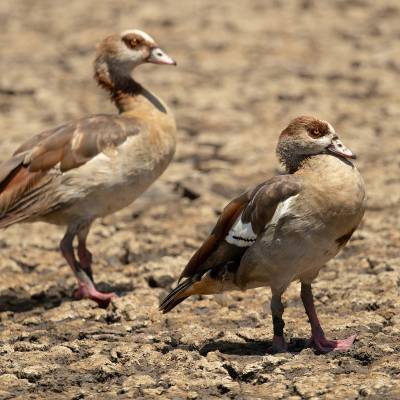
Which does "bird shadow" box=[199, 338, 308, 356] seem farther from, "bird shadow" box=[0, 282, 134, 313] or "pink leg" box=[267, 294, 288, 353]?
"bird shadow" box=[0, 282, 134, 313]

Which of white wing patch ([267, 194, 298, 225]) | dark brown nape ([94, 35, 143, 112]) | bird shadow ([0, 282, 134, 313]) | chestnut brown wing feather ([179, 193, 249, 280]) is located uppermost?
dark brown nape ([94, 35, 143, 112])

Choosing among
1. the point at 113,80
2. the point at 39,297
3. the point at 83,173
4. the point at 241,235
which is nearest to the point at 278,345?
the point at 241,235

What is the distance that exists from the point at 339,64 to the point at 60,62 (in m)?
3.32

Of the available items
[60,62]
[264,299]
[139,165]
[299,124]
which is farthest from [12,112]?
[299,124]

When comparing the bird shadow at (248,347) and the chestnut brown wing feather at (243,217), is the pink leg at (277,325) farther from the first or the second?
the chestnut brown wing feather at (243,217)

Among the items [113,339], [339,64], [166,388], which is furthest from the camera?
[339,64]

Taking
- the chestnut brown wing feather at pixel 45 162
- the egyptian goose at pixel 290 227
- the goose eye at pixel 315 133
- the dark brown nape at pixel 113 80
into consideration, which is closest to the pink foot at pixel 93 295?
the chestnut brown wing feather at pixel 45 162

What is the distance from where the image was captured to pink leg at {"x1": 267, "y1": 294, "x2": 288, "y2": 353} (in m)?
6.06

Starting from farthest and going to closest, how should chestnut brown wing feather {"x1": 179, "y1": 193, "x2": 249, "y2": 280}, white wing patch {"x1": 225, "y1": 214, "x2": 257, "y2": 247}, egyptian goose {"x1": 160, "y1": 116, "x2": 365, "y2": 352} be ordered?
1. chestnut brown wing feather {"x1": 179, "y1": 193, "x2": 249, "y2": 280}
2. white wing patch {"x1": 225, "y1": 214, "x2": 257, "y2": 247}
3. egyptian goose {"x1": 160, "y1": 116, "x2": 365, "y2": 352}

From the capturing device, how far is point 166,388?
579 centimetres

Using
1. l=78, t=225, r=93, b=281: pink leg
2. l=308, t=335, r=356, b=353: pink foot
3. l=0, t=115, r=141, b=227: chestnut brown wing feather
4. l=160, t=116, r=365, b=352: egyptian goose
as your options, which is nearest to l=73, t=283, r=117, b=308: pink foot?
l=78, t=225, r=93, b=281: pink leg

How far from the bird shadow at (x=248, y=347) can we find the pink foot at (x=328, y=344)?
0.10 metres

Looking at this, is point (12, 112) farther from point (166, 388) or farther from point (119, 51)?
point (166, 388)

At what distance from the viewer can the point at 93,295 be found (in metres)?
7.44
